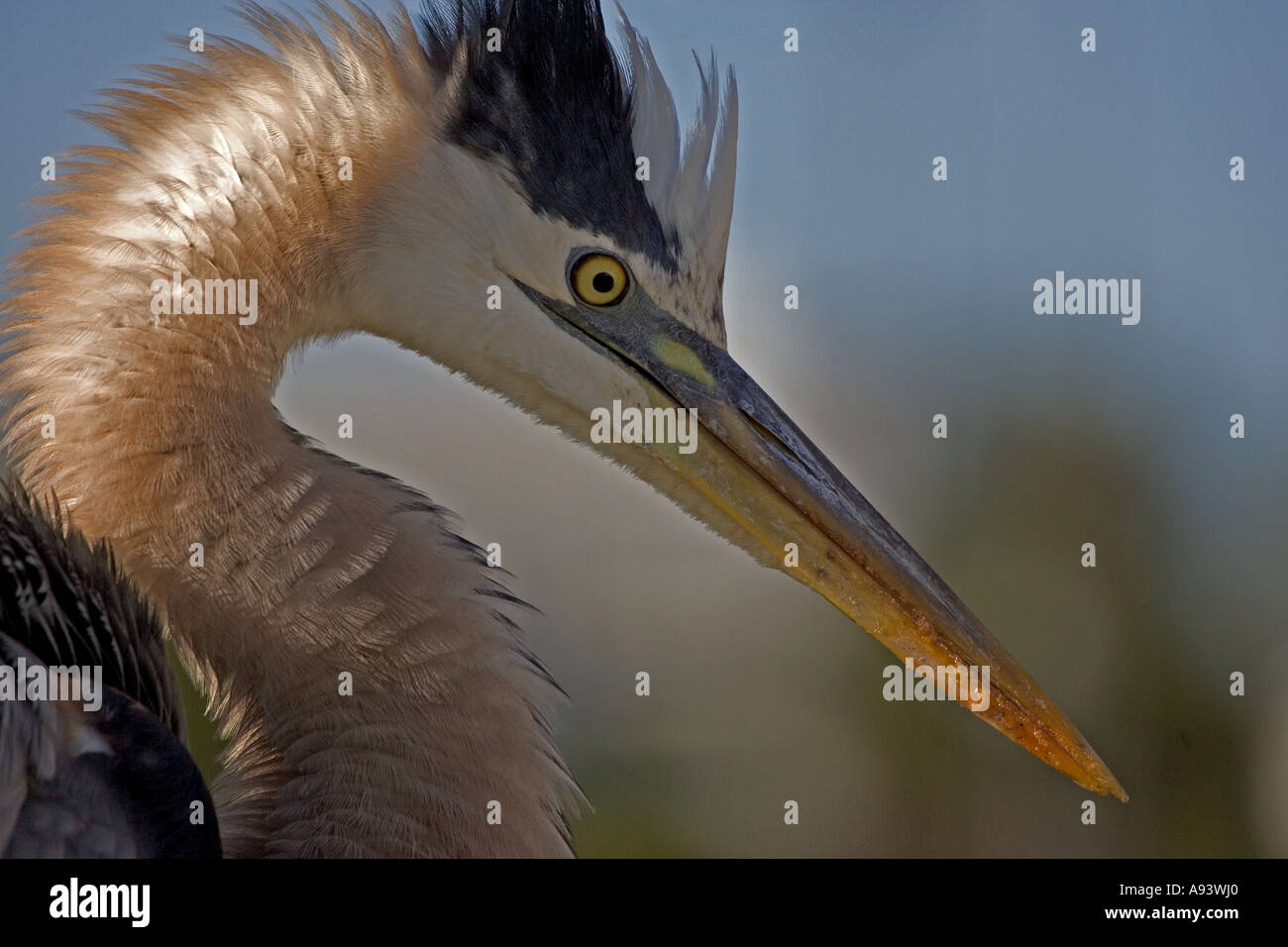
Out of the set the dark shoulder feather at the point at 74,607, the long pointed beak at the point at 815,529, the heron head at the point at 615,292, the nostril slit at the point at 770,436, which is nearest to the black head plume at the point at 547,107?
the heron head at the point at 615,292

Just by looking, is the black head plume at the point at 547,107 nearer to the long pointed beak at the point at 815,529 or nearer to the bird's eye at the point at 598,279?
the bird's eye at the point at 598,279

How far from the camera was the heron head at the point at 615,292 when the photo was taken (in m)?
1.51

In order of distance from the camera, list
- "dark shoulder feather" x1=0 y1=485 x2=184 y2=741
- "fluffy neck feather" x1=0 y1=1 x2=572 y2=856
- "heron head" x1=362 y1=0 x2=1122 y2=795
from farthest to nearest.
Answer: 1. "heron head" x1=362 y1=0 x2=1122 y2=795
2. "fluffy neck feather" x1=0 y1=1 x2=572 y2=856
3. "dark shoulder feather" x1=0 y1=485 x2=184 y2=741

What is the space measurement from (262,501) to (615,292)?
55 cm

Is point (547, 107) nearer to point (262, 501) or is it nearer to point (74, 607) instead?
point (262, 501)

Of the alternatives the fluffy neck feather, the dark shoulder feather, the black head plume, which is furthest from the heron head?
the dark shoulder feather

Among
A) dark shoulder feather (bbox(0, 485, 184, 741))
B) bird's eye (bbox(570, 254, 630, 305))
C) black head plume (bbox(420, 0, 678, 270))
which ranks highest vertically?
black head plume (bbox(420, 0, 678, 270))

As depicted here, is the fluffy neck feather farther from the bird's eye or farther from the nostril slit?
the nostril slit

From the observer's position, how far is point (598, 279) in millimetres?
→ 1566

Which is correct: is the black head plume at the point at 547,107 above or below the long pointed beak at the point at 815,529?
above

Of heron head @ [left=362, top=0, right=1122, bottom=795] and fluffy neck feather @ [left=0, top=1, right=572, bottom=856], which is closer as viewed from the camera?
fluffy neck feather @ [left=0, top=1, right=572, bottom=856]

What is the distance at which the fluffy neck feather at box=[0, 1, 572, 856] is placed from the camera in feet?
4.36
